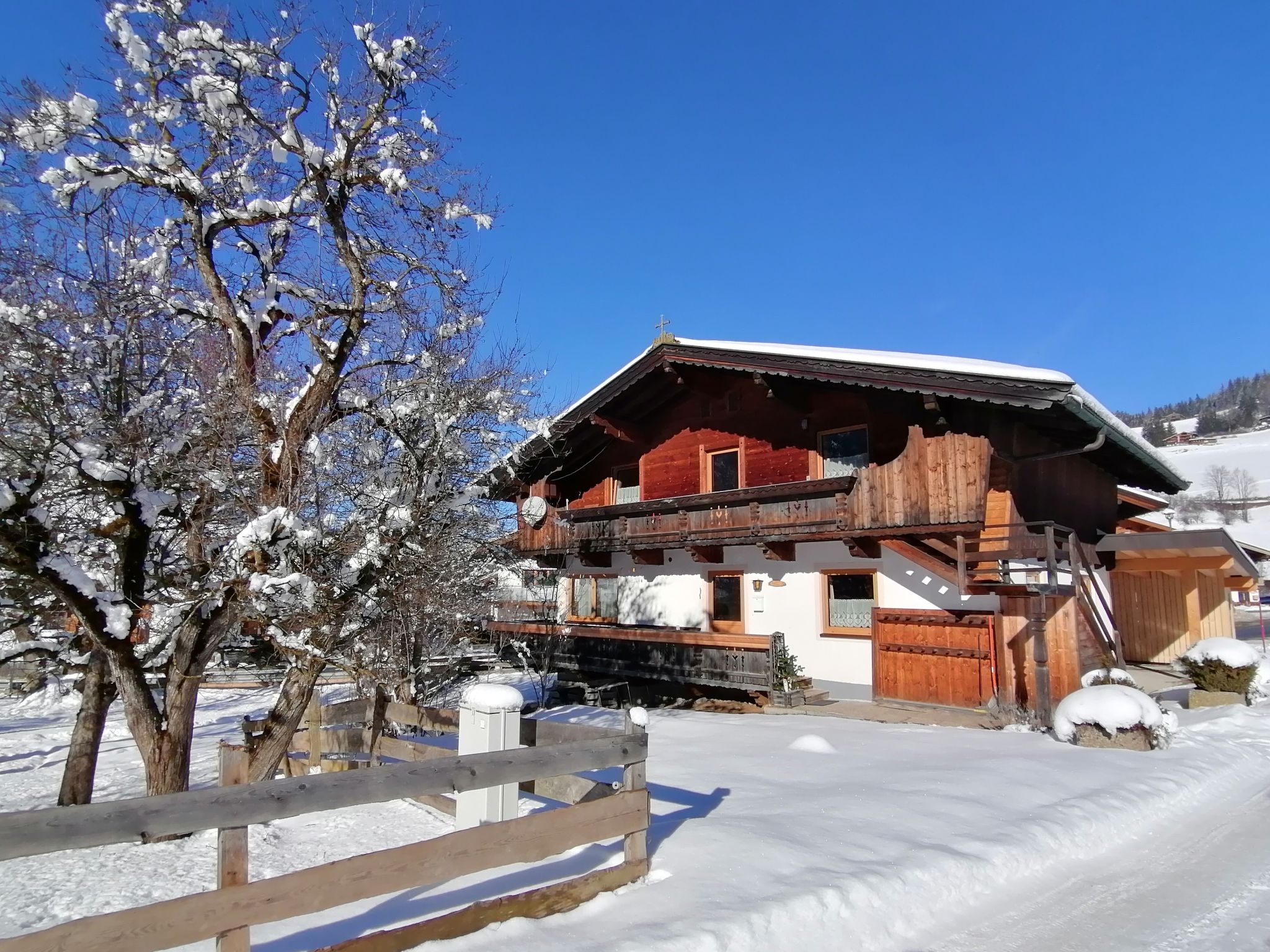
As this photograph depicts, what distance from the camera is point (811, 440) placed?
15.5 m

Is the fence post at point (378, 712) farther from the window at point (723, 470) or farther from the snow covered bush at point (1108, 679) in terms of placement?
the window at point (723, 470)

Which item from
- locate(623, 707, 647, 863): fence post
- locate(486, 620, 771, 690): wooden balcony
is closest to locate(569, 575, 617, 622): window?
locate(486, 620, 771, 690): wooden balcony

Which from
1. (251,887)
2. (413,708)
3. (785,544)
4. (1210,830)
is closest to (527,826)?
(251,887)

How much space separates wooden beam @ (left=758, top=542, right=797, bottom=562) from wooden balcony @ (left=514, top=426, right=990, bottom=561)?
43 mm

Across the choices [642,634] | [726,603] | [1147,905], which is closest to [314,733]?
[1147,905]

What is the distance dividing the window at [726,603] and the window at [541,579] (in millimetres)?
4068

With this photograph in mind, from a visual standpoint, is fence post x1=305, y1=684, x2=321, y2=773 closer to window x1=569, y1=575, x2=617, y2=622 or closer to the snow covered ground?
window x1=569, y1=575, x2=617, y2=622

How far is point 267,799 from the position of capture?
11.5 ft

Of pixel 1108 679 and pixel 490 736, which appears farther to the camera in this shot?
pixel 1108 679

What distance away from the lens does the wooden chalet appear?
480 inches

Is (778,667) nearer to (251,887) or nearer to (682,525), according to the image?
(682,525)

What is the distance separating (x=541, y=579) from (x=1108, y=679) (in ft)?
40.9

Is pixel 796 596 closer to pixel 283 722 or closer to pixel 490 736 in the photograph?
pixel 283 722

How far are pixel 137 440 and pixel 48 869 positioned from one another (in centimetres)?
338
